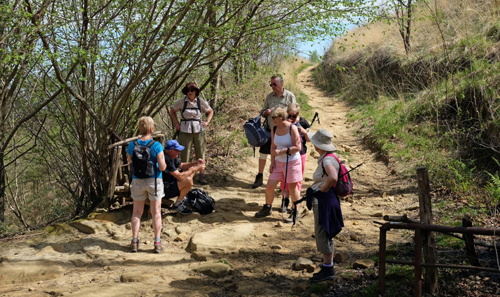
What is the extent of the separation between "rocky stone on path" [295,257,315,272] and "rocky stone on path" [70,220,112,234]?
3.12m

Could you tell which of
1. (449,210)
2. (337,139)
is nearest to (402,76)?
(337,139)

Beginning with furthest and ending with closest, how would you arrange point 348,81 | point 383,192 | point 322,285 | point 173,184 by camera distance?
point 348,81, point 383,192, point 173,184, point 322,285

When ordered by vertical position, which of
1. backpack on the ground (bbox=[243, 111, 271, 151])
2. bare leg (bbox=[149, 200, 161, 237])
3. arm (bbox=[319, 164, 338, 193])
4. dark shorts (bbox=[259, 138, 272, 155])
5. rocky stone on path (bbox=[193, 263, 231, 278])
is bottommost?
rocky stone on path (bbox=[193, 263, 231, 278])

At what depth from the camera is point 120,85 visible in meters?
7.45

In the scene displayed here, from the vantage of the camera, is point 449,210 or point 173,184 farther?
point 173,184

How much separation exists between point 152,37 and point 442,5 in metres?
11.2

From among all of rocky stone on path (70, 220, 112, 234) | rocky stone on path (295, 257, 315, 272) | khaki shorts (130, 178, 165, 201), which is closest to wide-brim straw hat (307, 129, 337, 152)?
rocky stone on path (295, 257, 315, 272)

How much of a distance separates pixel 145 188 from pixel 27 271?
5.46ft

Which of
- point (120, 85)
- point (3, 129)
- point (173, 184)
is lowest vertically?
point (173, 184)

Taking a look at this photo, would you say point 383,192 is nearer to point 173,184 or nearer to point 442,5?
point 173,184

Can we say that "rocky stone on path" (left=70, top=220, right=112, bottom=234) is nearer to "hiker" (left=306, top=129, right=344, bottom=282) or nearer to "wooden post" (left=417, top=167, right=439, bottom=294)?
"hiker" (left=306, top=129, right=344, bottom=282)

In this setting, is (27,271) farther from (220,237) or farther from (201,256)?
(220,237)

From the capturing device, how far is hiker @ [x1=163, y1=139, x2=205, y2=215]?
5773 millimetres

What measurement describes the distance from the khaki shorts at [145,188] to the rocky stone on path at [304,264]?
198 centimetres
